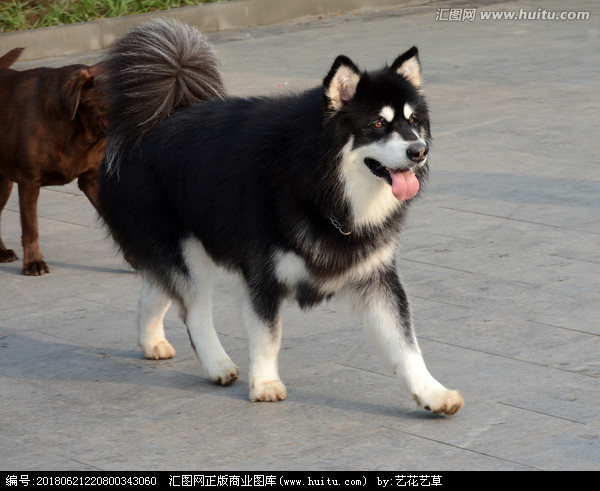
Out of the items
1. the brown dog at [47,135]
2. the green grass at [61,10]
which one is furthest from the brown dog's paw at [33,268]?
the green grass at [61,10]

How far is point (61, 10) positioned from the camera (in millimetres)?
14766

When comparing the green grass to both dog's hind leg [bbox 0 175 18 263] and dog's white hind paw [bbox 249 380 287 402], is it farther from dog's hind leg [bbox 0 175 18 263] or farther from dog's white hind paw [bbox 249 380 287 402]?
dog's white hind paw [bbox 249 380 287 402]

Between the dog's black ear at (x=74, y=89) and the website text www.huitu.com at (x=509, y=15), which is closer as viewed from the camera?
the dog's black ear at (x=74, y=89)

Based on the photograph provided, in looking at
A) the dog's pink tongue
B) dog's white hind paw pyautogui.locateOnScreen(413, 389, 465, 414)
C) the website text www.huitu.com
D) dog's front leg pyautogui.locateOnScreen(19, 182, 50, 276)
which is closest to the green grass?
the website text www.huitu.com

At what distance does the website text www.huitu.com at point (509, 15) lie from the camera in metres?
15.9

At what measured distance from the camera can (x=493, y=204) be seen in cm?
752

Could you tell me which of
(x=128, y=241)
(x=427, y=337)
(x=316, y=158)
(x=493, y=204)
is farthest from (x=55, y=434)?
(x=493, y=204)

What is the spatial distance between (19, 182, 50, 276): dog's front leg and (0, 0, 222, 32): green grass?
26.5 ft

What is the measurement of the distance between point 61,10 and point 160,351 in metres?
10.5

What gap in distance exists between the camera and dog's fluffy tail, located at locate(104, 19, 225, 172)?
5.09 metres

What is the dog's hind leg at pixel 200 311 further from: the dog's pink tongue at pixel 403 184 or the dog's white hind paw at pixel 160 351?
the dog's pink tongue at pixel 403 184

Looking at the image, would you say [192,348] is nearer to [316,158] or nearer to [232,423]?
[232,423]

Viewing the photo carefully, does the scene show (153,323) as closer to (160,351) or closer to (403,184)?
(160,351)

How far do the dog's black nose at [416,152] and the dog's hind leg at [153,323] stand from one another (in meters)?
1.53
